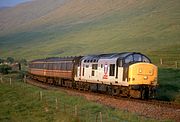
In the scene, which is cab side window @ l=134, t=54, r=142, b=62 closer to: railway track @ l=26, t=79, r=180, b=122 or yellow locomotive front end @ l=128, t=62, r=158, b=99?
yellow locomotive front end @ l=128, t=62, r=158, b=99

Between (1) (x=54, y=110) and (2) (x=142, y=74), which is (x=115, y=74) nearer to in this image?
(2) (x=142, y=74)

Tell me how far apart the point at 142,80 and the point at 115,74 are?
2.64m

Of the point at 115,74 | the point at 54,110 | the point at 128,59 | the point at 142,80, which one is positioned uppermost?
the point at 128,59

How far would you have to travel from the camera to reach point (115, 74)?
30.6 metres

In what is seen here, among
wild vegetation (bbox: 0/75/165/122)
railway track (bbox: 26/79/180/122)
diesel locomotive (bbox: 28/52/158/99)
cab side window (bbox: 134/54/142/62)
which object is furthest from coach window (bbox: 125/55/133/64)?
wild vegetation (bbox: 0/75/165/122)

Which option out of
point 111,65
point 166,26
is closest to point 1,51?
point 166,26

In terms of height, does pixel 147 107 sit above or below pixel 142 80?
below

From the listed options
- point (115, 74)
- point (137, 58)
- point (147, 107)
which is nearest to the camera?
point (147, 107)

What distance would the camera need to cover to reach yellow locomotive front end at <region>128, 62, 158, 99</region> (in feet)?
93.5

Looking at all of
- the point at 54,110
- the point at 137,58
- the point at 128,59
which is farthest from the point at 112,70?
the point at 54,110

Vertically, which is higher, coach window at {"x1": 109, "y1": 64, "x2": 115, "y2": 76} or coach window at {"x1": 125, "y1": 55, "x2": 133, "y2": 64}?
coach window at {"x1": 125, "y1": 55, "x2": 133, "y2": 64}

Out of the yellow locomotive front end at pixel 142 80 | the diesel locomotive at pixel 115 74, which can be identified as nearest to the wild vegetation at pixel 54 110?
the diesel locomotive at pixel 115 74

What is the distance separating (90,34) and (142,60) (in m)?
149

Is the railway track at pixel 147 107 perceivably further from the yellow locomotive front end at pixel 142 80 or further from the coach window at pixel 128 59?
the coach window at pixel 128 59
